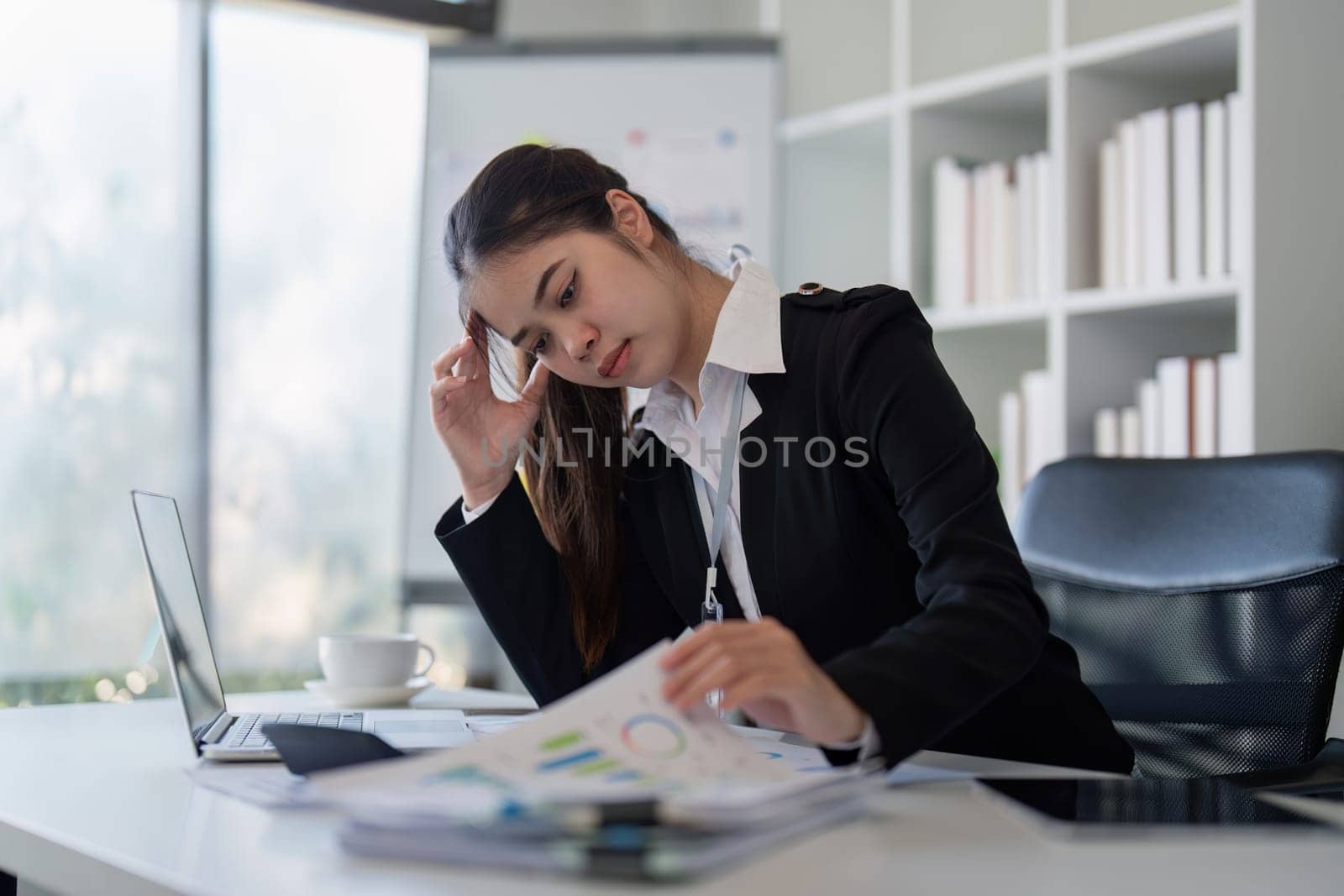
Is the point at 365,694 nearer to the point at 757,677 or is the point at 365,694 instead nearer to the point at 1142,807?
the point at 757,677

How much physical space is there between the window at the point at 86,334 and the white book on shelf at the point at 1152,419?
2.03 metres

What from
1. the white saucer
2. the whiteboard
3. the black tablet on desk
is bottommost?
the white saucer

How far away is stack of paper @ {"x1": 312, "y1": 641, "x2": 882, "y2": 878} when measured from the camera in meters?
0.62

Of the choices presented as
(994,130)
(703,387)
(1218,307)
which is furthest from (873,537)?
(994,130)

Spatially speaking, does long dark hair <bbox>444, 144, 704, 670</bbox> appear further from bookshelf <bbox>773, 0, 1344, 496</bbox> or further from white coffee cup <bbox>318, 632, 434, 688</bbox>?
bookshelf <bbox>773, 0, 1344, 496</bbox>

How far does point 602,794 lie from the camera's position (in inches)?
25.6

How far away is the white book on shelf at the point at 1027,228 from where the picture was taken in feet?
8.21

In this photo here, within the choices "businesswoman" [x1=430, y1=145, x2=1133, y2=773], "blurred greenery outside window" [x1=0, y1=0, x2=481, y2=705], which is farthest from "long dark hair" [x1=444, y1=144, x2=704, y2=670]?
"blurred greenery outside window" [x1=0, y1=0, x2=481, y2=705]

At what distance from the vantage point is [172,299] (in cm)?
289

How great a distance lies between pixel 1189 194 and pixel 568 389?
1.27 metres

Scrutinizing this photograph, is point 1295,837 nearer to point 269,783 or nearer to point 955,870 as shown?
point 955,870

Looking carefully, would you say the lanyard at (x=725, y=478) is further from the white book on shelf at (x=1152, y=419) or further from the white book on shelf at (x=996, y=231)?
the white book on shelf at (x=996, y=231)

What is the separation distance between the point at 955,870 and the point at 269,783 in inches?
18.7

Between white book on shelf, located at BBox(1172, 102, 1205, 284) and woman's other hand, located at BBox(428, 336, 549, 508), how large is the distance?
1.26 metres
